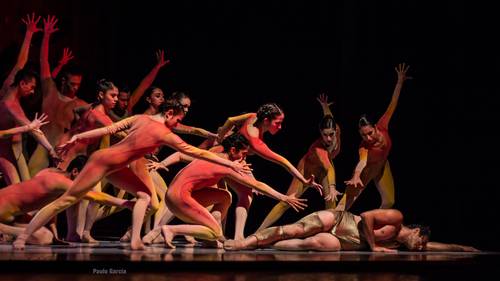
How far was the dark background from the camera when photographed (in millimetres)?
7719

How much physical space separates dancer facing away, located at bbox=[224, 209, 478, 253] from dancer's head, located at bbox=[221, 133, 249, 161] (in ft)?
1.85

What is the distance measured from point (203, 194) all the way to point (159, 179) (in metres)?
1.08

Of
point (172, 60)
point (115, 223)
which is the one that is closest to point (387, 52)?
point (172, 60)

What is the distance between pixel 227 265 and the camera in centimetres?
454

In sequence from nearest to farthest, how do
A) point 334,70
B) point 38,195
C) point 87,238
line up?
point 38,195
point 87,238
point 334,70

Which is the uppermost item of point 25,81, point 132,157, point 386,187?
point 25,81

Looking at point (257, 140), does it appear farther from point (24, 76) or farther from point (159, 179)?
point (24, 76)

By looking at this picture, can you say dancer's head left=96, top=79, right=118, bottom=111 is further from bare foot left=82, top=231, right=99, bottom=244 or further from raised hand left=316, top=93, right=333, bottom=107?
raised hand left=316, top=93, right=333, bottom=107

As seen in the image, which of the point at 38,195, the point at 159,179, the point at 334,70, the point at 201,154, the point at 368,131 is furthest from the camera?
the point at 334,70

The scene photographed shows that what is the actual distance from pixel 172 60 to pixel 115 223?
6.59 feet

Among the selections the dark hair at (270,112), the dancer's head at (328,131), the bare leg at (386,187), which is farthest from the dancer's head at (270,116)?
the bare leg at (386,187)

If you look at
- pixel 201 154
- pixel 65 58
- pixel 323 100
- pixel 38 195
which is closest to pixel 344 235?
pixel 201 154

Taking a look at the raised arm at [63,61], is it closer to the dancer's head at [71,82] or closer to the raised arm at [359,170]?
the dancer's head at [71,82]

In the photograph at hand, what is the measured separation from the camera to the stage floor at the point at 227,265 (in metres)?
4.32
